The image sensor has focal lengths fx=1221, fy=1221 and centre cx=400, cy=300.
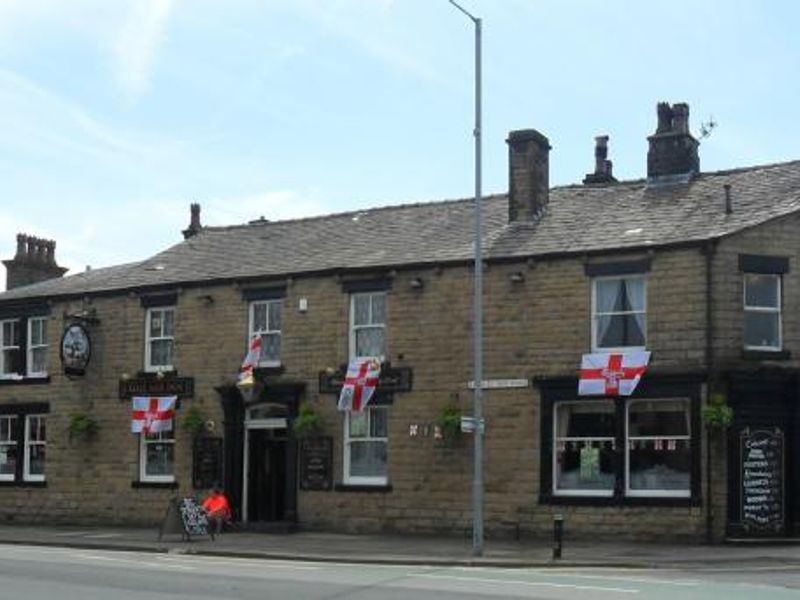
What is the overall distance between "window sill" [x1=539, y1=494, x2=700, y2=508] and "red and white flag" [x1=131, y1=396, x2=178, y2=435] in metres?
10.5

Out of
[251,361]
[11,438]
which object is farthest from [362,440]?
[11,438]

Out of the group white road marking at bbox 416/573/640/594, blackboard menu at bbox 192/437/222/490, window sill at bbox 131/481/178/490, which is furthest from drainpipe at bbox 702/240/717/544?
window sill at bbox 131/481/178/490

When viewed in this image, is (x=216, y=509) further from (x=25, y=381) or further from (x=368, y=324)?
(x=25, y=381)

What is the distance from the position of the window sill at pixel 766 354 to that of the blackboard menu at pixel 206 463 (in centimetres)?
1308

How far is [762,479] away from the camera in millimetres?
24594

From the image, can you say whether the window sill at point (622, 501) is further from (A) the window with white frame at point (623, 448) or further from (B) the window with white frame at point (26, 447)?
(B) the window with white frame at point (26, 447)

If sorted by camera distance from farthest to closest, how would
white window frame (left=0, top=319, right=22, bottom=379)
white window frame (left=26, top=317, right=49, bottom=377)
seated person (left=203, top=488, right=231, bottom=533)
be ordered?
white window frame (left=0, top=319, right=22, bottom=379)
white window frame (left=26, top=317, right=49, bottom=377)
seated person (left=203, top=488, right=231, bottom=533)

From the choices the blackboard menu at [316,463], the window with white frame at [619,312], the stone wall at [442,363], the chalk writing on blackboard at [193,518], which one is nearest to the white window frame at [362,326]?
the stone wall at [442,363]

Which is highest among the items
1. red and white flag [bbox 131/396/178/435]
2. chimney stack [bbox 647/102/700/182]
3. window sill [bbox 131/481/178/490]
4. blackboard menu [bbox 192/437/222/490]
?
chimney stack [bbox 647/102/700/182]

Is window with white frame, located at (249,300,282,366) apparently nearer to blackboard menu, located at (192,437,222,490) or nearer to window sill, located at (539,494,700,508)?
blackboard menu, located at (192,437,222,490)

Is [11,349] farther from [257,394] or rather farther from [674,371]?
[674,371]

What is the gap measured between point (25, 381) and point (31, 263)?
7492mm

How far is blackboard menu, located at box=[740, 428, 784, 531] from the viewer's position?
24406 mm

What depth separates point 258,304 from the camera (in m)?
30.8
